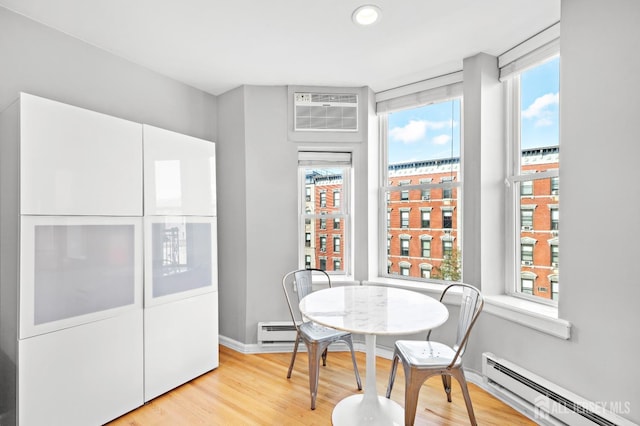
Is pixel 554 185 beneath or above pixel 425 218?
above

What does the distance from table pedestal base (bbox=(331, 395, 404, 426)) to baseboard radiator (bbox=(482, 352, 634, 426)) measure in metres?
0.80

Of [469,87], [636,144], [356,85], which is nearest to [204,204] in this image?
[356,85]

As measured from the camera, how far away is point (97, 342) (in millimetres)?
1984

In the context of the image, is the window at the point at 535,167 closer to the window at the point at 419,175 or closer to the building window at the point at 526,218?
the building window at the point at 526,218

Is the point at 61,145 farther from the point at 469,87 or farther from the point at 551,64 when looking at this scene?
the point at 551,64

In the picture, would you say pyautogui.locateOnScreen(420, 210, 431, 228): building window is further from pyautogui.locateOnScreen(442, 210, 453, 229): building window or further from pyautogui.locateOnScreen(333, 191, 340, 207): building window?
pyautogui.locateOnScreen(333, 191, 340, 207): building window

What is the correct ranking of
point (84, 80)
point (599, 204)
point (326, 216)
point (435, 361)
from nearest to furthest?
point (599, 204) < point (435, 361) < point (84, 80) < point (326, 216)

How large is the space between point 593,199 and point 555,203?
536 mm

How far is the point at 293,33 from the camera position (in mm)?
2248

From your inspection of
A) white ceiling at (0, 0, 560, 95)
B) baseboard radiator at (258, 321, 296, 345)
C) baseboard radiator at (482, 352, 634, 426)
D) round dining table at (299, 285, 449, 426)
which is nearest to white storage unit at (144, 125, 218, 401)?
baseboard radiator at (258, 321, 296, 345)

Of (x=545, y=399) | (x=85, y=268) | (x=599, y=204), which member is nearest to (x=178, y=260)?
(x=85, y=268)

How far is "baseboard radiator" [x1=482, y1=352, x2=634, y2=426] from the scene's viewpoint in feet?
5.40

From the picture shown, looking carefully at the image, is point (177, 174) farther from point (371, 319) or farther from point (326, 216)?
point (371, 319)

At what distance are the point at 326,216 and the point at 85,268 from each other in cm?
213
